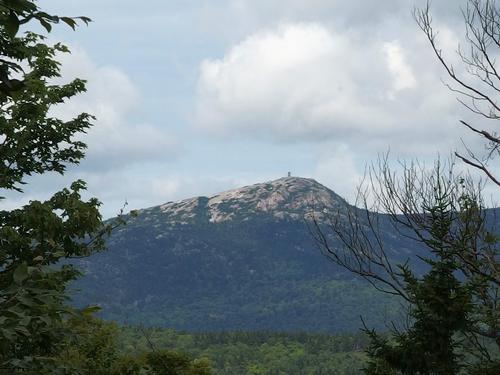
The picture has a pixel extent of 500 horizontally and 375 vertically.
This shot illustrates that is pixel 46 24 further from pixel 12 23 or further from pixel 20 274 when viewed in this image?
pixel 20 274

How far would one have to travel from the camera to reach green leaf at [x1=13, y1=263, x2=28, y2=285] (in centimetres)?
427

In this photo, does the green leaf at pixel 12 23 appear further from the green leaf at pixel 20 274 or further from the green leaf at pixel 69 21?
the green leaf at pixel 20 274

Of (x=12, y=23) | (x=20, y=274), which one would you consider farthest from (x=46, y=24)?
(x=20, y=274)

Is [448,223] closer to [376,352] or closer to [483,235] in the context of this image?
[483,235]

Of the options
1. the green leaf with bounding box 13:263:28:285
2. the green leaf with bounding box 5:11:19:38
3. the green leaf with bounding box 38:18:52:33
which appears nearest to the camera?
the green leaf with bounding box 5:11:19:38

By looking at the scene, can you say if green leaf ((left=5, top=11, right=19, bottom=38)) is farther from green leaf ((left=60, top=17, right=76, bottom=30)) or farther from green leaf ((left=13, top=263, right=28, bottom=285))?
green leaf ((left=13, top=263, right=28, bottom=285))

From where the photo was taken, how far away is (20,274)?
14.1ft

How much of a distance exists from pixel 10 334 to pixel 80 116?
19.8 metres

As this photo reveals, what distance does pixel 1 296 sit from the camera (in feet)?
15.0

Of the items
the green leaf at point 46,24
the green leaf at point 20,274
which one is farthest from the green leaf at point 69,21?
the green leaf at point 20,274

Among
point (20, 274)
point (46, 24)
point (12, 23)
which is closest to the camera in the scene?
point (12, 23)

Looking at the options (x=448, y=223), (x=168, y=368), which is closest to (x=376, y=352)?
(x=448, y=223)

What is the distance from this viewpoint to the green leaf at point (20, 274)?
4266 mm

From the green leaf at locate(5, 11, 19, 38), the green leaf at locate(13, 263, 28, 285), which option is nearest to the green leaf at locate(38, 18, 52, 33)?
the green leaf at locate(5, 11, 19, 38)
